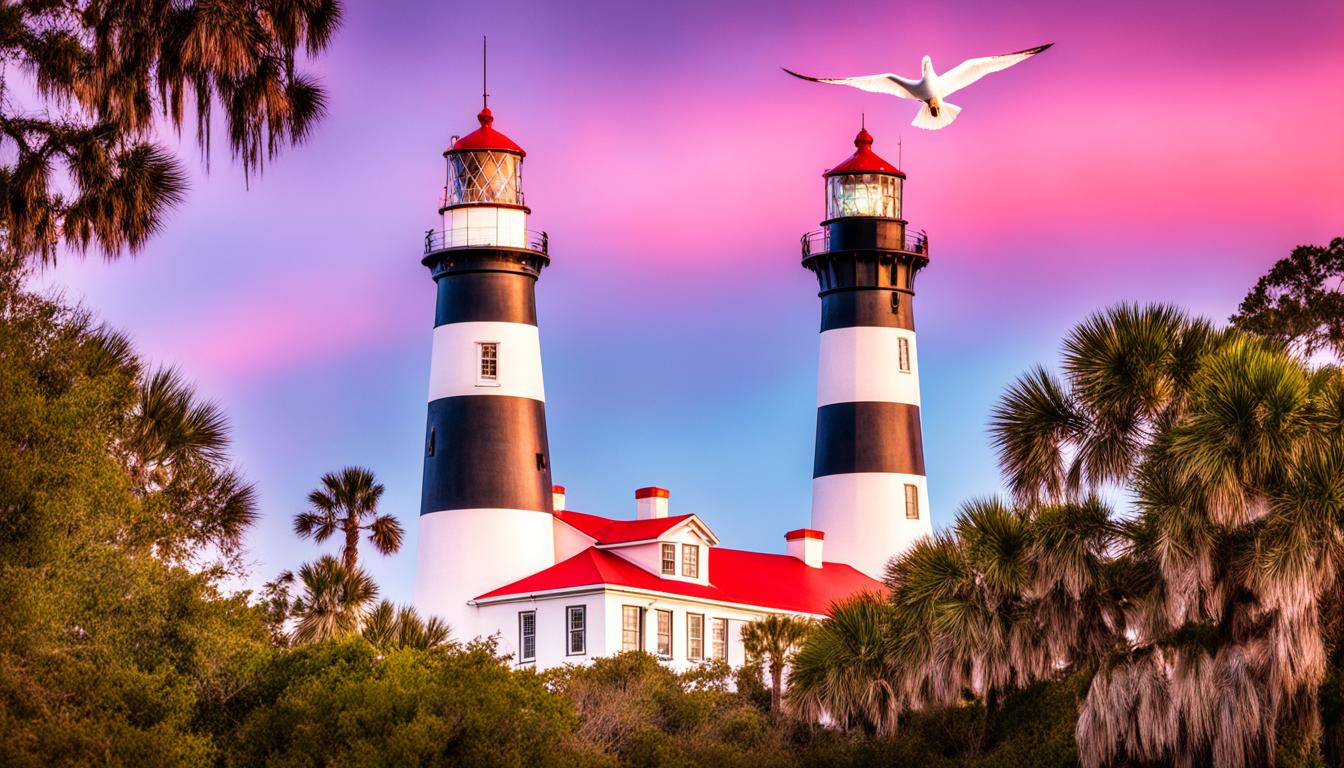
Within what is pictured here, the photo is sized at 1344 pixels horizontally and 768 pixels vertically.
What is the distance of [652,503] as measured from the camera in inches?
2318

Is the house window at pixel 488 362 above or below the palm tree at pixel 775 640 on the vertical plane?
above

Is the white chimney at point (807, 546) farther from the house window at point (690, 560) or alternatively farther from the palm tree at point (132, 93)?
the palm tree at point (132, 93)

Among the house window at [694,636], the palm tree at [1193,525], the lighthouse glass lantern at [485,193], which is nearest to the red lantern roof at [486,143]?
the lighthouse glass lantern at [485,193]

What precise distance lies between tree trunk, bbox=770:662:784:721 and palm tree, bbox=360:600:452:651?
710 centimetres

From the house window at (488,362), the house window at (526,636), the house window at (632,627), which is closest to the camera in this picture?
the house window at (632,627)

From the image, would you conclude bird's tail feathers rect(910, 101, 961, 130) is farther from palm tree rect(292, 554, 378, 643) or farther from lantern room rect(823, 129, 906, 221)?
lantern room rect(823, 129, 906, 221)

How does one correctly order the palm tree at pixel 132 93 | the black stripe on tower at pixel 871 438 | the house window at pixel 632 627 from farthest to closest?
the black stripe on tower at pixel 871 438, the house window at pixel 632 627, the palm tree at pixel 132 93

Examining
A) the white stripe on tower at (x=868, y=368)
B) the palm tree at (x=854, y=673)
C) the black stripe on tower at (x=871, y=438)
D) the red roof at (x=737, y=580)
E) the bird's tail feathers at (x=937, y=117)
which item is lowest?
the palm tree at (x=854, y=673)

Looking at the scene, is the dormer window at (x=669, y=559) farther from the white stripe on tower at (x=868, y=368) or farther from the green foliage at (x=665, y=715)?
the white stripe on tower at (x=868, y=368)

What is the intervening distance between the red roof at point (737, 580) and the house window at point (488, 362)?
5.13 metres

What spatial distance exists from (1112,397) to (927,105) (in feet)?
18.0

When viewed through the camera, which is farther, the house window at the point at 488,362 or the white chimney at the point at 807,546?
the white chimney at the point at 807,546

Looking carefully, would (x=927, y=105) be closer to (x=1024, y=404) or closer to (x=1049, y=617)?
(x=1024, y=404)

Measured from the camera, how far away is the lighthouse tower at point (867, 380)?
203 ft
